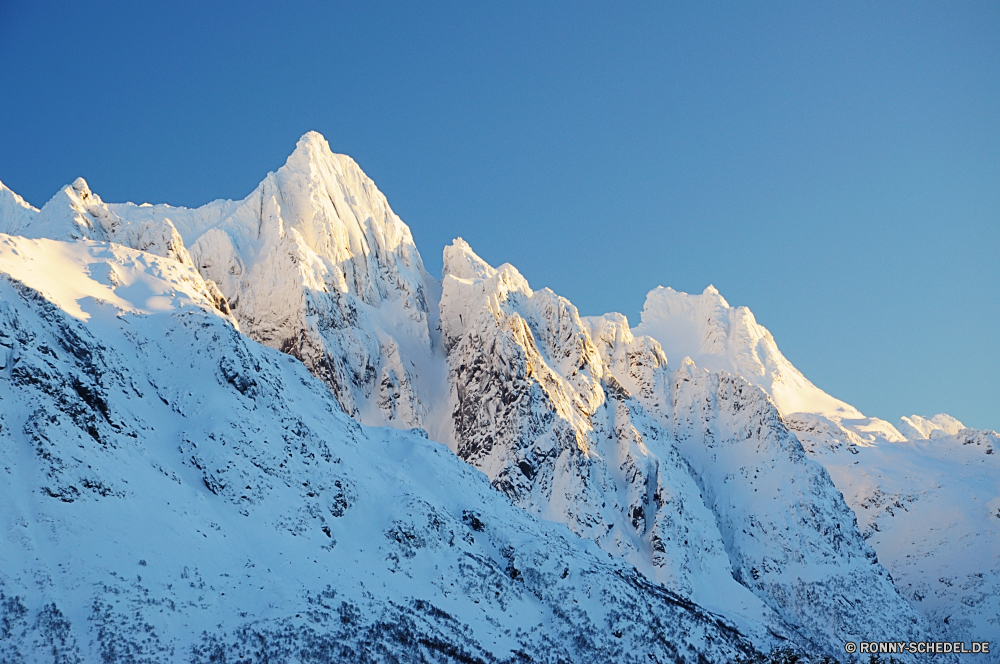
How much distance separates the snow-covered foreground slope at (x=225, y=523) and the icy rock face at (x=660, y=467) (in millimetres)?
28481

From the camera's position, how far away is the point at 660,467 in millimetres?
134375

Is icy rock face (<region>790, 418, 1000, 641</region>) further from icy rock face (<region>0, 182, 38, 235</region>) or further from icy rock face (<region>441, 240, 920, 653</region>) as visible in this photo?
icy rock face (<region>0, 182, 38, 235</region>)

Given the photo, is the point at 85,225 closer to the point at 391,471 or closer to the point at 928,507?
the point at 391,471

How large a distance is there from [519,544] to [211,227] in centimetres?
9411

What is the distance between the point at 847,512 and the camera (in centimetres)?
14025

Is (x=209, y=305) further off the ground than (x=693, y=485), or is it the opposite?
(x=693, y=485)

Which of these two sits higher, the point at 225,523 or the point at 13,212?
the point at 13,212

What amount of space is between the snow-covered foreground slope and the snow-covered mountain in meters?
0.28

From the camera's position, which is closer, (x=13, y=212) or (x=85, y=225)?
(x=85, y=225)

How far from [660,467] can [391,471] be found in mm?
58901

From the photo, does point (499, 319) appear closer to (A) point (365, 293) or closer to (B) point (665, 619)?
(A) point (365, 293)

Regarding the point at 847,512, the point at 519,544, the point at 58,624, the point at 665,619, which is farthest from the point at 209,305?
the point at 847,512
